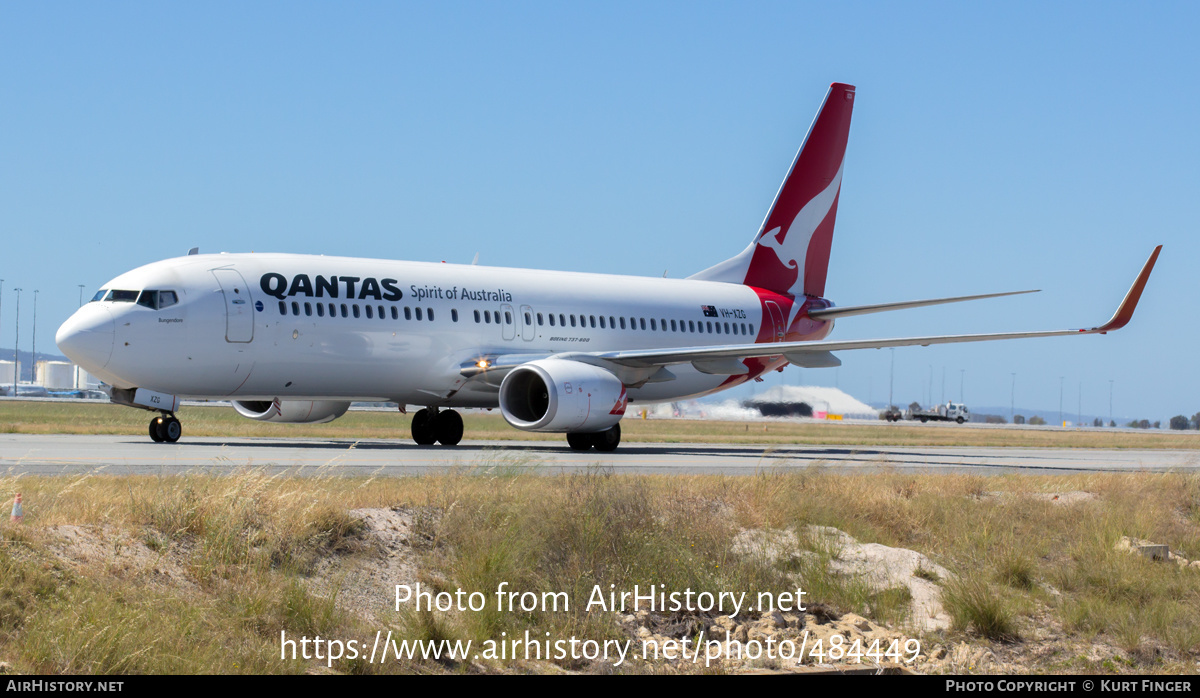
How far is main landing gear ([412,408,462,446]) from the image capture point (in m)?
25.0

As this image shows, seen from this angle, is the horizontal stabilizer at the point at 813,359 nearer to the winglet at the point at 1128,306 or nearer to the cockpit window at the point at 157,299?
the winglet at the point at 1128,306

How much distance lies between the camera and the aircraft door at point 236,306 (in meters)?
20.0

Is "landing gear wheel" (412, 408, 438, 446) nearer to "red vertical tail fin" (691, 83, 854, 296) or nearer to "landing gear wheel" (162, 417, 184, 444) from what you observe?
"landing gear wheel" (162, 417, 184, 444)

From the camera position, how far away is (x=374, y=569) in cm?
935

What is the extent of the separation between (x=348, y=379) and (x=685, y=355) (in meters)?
6.66

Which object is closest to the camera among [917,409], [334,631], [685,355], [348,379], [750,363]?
[334,631]

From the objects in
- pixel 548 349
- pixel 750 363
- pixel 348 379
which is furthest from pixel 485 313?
pixel 750 363

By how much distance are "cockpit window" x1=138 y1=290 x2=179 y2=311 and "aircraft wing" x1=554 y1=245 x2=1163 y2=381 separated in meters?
7.29

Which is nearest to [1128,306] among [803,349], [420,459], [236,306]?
[803,349]

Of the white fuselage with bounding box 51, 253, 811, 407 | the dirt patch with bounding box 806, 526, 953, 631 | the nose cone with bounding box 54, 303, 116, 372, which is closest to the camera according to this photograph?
the dirt patch with bounding box 806, 526, 953, 631

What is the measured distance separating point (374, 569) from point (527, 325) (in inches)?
608

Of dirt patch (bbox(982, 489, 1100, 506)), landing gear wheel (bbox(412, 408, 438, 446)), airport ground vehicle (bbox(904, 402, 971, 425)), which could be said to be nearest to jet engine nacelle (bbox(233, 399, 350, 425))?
landing gear wheel (bbox(412, 408, 438, 446))

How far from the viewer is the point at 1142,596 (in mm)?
10570
